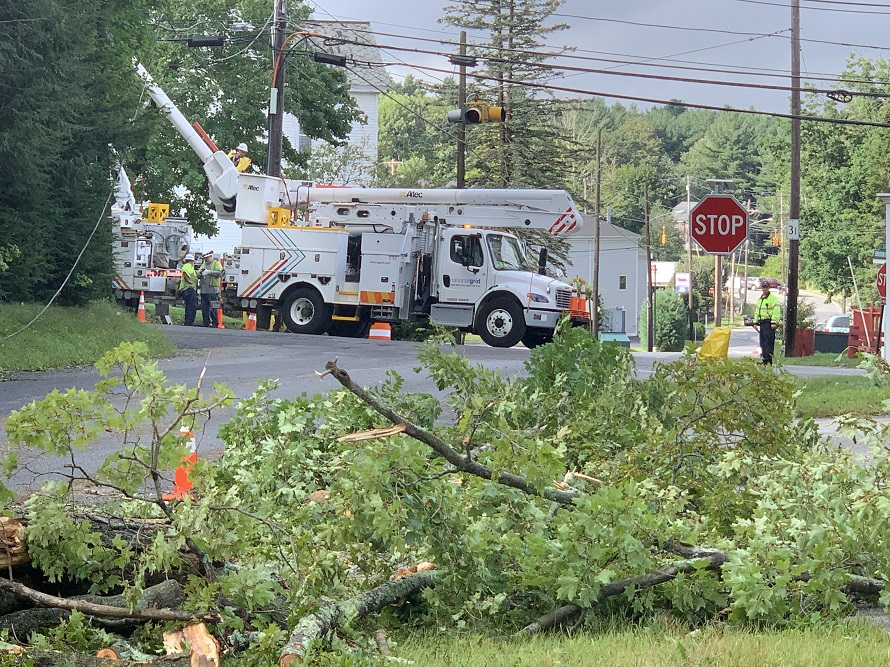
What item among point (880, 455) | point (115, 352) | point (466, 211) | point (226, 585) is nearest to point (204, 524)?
point (226, 585)

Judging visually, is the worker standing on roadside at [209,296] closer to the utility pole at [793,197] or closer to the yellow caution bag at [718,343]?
the utility pole at [793,197]

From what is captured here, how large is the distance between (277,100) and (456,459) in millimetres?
25011

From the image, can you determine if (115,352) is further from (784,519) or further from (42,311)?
(42,311)

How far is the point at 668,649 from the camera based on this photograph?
172 inches

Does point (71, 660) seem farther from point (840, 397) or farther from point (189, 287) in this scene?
point (189, 287)

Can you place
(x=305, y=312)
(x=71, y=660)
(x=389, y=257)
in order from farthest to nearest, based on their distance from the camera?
(x=305, y=312)
(x=389, y=257)
(x=71, y=660)

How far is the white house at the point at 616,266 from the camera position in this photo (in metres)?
79.5

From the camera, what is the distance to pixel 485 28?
176 feet

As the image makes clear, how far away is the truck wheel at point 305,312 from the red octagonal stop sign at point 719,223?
12256 mm

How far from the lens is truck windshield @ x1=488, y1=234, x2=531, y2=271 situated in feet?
84.1

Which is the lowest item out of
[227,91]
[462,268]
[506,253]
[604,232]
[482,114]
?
[462,268]

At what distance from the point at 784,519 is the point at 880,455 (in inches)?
22.0

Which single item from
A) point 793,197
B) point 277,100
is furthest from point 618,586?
point 793,197

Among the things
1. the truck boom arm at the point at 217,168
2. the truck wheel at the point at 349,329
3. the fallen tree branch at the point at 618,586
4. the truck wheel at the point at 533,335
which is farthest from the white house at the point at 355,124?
the fallen tree branch at the point at 618,586
